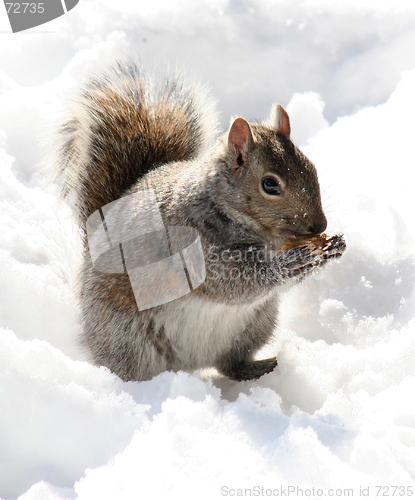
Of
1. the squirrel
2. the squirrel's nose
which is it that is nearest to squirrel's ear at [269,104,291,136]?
the squirrel

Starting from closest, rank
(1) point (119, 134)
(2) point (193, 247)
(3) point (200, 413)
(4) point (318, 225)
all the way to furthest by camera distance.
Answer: (3) point (200, 413)
(4) point (318, 225)
(2) point (193, 247)
(1) point (119, 134)

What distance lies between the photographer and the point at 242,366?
181 centimetres

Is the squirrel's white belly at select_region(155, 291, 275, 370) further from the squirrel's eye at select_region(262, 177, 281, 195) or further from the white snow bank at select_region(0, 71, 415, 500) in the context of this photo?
the squirrel's eye at select_region(262, 177, 281, 195)

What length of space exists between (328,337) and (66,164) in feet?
4.75

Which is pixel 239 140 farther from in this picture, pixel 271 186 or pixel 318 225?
pixel 318 225

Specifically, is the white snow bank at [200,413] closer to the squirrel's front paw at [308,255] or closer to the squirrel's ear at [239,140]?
the squirrel's front paw at [308,255]

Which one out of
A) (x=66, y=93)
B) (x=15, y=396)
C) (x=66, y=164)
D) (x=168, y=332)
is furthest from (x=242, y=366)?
(x=66, y=93)

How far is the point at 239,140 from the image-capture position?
1.53 meters

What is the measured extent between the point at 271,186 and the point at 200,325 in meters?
0.59

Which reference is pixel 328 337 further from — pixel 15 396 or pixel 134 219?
pixel 15 396

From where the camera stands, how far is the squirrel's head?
4.78 feet

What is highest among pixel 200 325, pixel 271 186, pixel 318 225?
pixel 271 186

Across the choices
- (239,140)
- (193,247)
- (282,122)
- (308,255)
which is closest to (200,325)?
(193,247)

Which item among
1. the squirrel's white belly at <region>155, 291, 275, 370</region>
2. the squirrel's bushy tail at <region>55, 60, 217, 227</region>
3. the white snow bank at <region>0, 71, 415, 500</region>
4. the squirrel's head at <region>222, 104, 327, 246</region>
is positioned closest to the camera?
the white snow bank at <region>0, 71, 415, 500</region>
